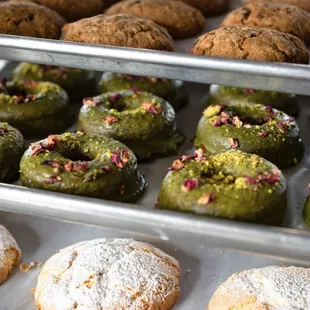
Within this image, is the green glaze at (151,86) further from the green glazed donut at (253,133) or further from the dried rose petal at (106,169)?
the dried rose petal at (106,169)

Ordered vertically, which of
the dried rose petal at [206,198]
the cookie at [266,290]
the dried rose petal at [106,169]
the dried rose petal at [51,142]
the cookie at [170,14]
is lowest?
the cookie at [266,290]

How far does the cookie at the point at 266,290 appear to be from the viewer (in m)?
1.46

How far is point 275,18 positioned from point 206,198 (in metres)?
0.58

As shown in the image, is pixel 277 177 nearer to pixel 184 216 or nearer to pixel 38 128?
pixel 184 216

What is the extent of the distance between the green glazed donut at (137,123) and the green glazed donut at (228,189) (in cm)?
35

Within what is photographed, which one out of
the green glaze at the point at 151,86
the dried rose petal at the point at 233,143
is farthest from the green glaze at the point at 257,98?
the dried rose petal at the point at 233,143

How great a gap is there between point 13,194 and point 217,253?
2.32 ft

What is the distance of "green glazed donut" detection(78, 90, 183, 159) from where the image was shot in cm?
177

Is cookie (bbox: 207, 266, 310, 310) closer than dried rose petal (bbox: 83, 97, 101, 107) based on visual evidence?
Yes

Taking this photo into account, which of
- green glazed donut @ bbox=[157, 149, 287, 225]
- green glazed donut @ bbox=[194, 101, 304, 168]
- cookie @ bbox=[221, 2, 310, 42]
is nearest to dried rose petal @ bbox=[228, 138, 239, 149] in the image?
green glazed donut @ bbox=[194, 101, 304, 168]

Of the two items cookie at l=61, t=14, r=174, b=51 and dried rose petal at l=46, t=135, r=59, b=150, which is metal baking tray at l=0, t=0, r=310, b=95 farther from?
dried rose petal at l=46, t=135, r=59, b=150

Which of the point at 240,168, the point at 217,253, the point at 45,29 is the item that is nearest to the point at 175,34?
the point at 45,29

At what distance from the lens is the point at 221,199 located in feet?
4.29

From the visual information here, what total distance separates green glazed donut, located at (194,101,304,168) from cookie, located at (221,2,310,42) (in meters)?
0.28
